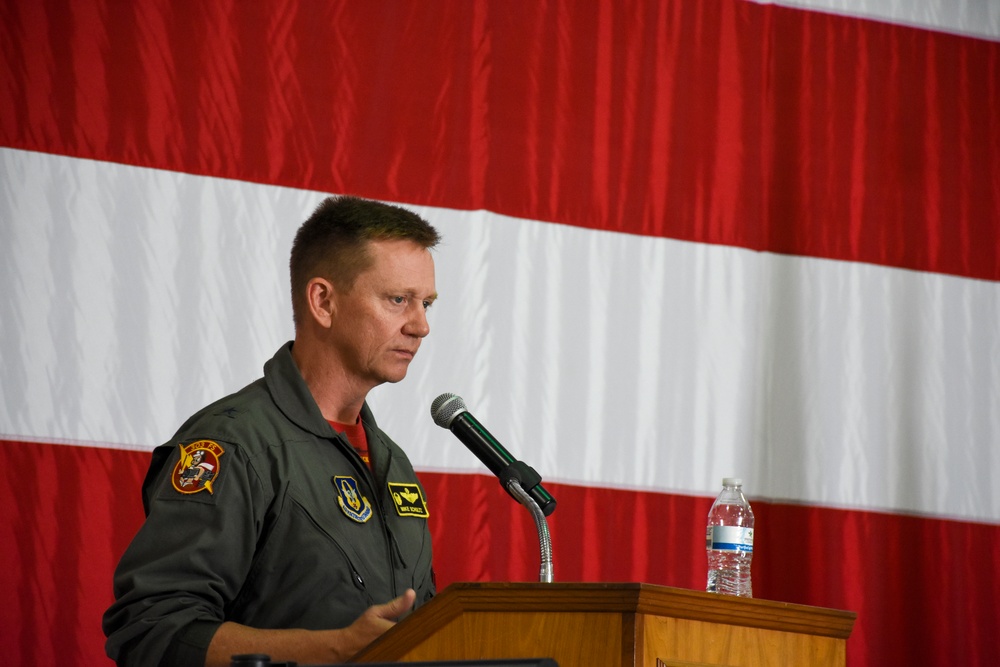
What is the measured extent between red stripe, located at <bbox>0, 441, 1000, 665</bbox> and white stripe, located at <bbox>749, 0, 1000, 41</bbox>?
134 cm

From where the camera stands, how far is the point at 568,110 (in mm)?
2920

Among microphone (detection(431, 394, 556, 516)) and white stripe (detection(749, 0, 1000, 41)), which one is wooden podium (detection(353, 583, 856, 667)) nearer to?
microphone (detection(431, 394, 556, 516))

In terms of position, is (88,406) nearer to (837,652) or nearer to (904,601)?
(837,652)

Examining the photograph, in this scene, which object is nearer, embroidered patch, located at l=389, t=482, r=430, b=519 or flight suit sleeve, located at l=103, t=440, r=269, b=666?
flight suit sleeve, located at l=103, t=440, r=269, b=666

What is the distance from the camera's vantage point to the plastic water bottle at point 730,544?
1.72 metres

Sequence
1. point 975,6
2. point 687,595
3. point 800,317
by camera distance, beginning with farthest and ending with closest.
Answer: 1. point 975,6
2. point 800,317
3. point 687,595

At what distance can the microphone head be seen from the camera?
171 centimetres

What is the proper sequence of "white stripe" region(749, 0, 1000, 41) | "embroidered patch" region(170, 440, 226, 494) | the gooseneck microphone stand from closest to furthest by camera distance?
the gooseneck microphone stand, "embroidered patch" region(170, 440, 226, 494), "white stripe" region(749, 0, 1000, 41)

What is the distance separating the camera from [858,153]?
3.15 metres

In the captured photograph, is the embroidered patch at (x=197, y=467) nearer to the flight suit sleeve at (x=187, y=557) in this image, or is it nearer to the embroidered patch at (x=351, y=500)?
the flight suit sleeve at (x=187, y=557)

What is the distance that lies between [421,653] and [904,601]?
2040mm

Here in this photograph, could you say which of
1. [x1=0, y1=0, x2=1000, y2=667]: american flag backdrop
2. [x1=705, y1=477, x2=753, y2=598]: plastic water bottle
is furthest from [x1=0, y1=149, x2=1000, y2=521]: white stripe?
[x1=705, y1=477, x2=753, y2=598]: plastic water bottle

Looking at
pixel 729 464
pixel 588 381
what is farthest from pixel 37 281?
pixel 729 464

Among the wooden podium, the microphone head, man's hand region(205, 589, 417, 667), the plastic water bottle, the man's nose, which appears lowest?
man's hand region(205, 589, 417, 667)
